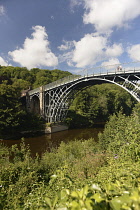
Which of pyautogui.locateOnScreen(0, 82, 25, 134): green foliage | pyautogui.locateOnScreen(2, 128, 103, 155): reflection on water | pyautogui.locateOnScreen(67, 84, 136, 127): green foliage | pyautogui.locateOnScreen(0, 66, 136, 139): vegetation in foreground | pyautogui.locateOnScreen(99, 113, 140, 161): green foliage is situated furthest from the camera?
pyautogui.locateOnScreen(67, 84, 136, 127): green foliage

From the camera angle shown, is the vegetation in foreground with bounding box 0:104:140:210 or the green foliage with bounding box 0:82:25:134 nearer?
the vegetation in foreground with bounding box 0:104:140:210

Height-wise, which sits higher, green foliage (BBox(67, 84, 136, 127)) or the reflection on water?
green foliage (BBox(67, 84, 136, 127))

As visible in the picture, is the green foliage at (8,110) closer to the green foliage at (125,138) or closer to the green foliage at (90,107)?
the green foliage at (90,107)

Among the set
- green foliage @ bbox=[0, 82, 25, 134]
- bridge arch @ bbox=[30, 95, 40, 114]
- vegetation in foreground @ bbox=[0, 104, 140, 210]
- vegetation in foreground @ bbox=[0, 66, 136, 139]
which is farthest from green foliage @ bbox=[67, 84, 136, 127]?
vegetation in foreground @ bbox=[0, 104, 140, 210]

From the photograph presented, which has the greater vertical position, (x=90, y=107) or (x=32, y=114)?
(x=90, y=107)

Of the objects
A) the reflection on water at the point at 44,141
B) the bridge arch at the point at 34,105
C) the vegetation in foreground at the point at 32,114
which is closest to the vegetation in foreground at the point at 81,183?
the vegetation in foreground at the point at 32,114

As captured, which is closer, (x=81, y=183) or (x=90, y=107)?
(x=81, y=183)

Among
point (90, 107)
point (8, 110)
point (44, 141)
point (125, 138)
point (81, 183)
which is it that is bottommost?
point (44, 141)

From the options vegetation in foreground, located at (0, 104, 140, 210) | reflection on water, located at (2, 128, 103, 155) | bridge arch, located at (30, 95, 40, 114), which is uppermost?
bridge arch, located at (30, 95, 40, 114)

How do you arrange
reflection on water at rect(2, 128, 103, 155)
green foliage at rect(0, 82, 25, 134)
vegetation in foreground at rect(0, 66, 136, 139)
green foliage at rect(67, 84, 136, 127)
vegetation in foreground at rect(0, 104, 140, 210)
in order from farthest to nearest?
green foliage at rect(67, 84, 136, 127) → vegetation in foreground at rect(0, 66, 136, 139) → green foliage at rect(0, 82, 25, 134) → reflection on water at rect(2, 128, 103, 155) → vegetation in foreground at rect(0, 104, 140, 210)

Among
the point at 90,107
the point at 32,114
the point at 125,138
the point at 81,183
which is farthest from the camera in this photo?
the point at 90,107

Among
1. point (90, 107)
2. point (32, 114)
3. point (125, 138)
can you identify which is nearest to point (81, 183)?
point (125, 138)

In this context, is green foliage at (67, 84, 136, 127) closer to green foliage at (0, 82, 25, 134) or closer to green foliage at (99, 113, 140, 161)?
green foliage at (0, 82, 25, 134)

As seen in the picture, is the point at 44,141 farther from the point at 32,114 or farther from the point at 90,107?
the point at 90,107
